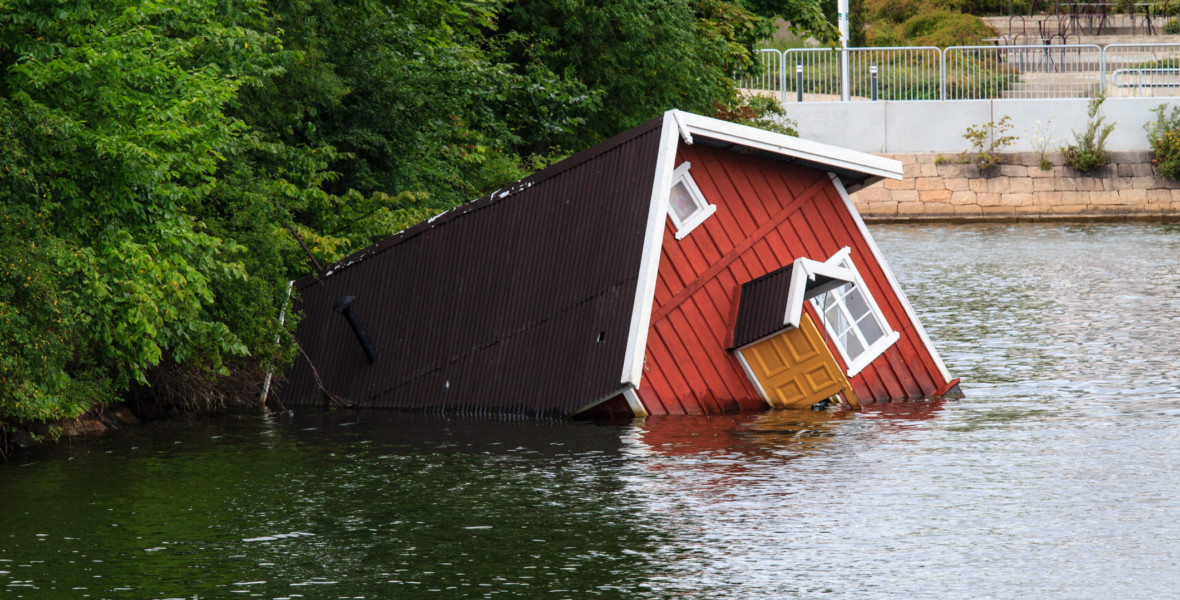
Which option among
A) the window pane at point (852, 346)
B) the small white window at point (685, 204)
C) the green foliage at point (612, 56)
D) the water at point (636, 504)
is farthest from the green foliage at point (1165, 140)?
the small white window at point (685, 204)

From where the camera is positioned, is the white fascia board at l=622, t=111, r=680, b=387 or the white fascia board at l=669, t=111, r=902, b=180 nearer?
the white fascia board at l=622, t=111, r=680, b=387

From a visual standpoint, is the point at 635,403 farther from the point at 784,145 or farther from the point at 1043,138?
the point at 1043,138

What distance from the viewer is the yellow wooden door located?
2006 centimetres

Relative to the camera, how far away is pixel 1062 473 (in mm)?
16391

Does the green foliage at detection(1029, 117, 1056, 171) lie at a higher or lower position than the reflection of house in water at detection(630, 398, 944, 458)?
higher

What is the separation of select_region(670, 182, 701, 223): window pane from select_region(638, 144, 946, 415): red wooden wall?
205 mm

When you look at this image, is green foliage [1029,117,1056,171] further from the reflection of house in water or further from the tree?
the tree

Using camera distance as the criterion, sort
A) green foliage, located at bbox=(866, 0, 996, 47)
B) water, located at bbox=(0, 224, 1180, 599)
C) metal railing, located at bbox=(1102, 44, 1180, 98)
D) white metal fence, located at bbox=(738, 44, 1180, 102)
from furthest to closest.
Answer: green foliage, located at bbox=(866, 0, 996, 47) → white metal fence, located at bbox=(738, 44, 1180, 102) → metal railing, located at bbox=(1102, 44, 1180, 98) → water, located at bbox=(0, 224, 1180, 599)

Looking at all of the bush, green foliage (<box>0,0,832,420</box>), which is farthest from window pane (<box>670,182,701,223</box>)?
the bush

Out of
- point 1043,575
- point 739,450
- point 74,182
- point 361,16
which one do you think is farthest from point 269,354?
point 1043,575

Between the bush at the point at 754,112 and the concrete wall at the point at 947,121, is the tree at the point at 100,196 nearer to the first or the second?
the bush at the point at 754,112

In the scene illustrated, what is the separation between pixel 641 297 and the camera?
19125 mm

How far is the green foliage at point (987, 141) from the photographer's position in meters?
48.0

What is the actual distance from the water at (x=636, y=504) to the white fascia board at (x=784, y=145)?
3114 mm
